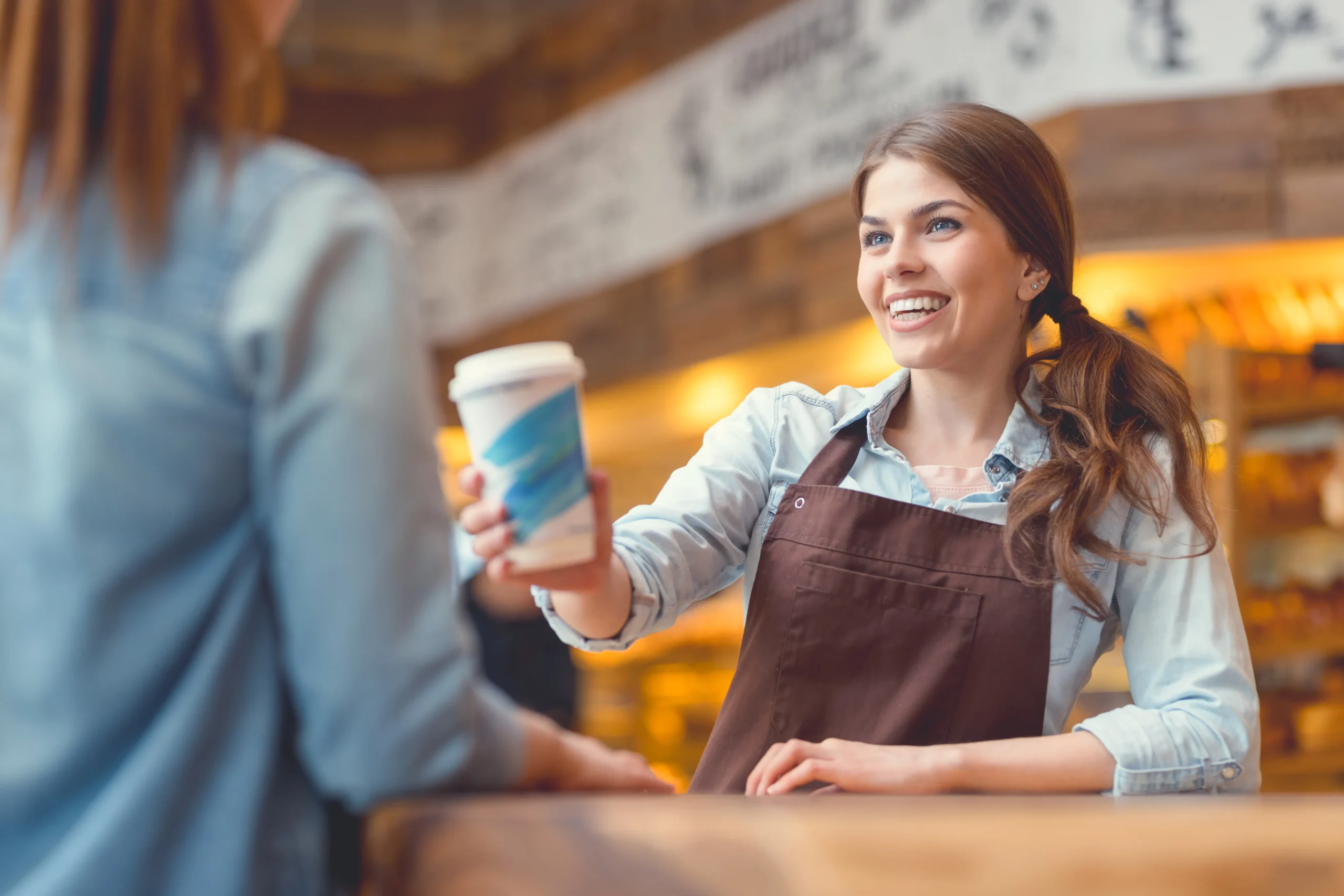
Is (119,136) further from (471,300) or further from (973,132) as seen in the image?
(471,300)

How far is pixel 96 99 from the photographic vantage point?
2.57ft

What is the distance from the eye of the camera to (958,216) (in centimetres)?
157

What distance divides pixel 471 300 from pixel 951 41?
3.30 m

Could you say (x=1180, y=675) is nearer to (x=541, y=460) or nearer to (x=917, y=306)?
(x=917, y=306)

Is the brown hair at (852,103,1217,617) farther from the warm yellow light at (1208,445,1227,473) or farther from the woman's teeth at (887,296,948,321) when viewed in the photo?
the warm yellow light at (1208,445,1227,473)

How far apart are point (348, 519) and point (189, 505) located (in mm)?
92

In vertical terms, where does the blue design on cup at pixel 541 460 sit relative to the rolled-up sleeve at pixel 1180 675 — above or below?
above

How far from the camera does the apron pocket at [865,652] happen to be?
4.69ft

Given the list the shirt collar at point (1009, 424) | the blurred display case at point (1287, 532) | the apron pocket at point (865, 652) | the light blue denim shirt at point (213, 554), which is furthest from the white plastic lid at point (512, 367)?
the blurred display case at point (1287, 532)

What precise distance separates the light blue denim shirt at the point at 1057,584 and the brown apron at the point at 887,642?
0.15ft

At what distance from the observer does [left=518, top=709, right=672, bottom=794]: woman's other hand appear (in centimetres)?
85

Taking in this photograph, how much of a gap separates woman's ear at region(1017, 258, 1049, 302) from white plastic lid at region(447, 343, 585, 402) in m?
0.90

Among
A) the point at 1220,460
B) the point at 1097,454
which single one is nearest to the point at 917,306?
the point at 1097,454

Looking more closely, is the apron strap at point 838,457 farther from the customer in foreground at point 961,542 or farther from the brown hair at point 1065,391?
the brown hair at point 1065,391
